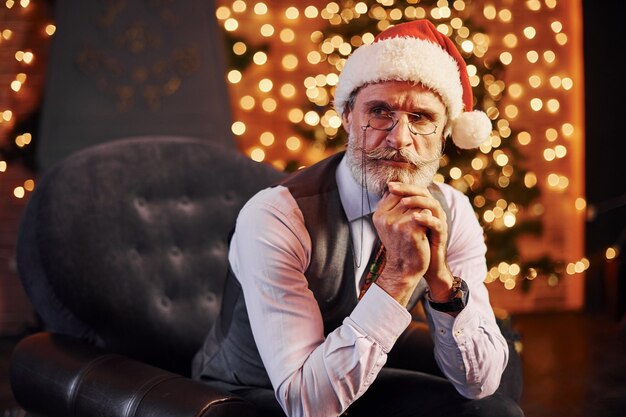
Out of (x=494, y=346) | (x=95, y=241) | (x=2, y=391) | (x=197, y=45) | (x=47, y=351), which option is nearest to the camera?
(x=494, y=346)

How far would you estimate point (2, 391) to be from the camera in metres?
3.30

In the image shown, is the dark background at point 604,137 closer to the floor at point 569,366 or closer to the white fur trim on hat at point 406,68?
the floor at point 569,366

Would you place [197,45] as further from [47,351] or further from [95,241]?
[47,351]

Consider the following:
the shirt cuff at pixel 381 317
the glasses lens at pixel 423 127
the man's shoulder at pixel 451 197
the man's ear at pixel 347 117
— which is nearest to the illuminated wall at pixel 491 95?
the man's shoulder at pixel 451 197

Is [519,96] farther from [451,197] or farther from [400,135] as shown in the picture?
[400,135]

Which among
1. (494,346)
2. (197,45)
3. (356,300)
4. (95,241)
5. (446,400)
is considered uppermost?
(197,45)

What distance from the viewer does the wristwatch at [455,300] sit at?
5.41ft

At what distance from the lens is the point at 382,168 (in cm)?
169

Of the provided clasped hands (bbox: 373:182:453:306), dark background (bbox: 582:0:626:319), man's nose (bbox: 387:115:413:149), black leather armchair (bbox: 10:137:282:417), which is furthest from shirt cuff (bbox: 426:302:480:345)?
dark background (bbox: 582:0:626:319)

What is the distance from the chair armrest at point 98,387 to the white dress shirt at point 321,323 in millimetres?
129

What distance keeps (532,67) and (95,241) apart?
10.6 feet

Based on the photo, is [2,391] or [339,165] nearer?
[339,165]

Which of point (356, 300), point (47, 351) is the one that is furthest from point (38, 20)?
point (356, 300)

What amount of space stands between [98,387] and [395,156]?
766 millimetres
